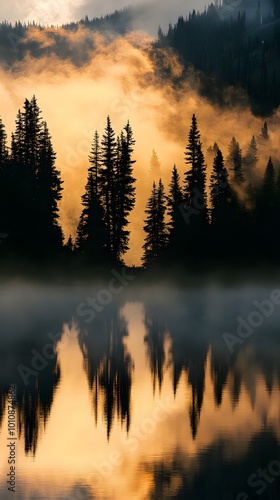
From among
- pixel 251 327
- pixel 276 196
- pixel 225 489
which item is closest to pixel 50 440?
pixel 225 489

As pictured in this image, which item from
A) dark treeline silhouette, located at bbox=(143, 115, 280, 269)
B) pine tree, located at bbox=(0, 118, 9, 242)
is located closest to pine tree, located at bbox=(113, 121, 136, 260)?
dark treeline silhouette, located at bbox=(143, 115, 280, 269)

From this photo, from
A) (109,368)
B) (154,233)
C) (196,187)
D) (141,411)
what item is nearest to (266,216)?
(196,187)

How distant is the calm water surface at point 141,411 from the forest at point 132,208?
53.1 metres

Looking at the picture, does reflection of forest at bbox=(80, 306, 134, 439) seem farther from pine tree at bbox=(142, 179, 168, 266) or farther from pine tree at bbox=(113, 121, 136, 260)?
pine tree at bbox=(142, 179, 168, 266)

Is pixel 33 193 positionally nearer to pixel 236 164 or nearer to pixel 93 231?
pixel 93 231

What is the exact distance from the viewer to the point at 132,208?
138 metres

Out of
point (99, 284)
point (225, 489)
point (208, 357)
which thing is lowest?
point (225, 489)

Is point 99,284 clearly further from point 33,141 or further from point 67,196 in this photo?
point 67,196

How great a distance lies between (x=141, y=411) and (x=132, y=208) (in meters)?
105

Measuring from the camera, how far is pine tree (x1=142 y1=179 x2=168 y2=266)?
13262 cm

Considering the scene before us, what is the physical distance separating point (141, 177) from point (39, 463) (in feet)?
481

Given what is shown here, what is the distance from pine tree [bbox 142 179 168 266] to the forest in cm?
13

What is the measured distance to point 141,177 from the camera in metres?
172

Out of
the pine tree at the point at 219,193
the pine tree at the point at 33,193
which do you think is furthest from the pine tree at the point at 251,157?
the pine tree at the point at 33,193
